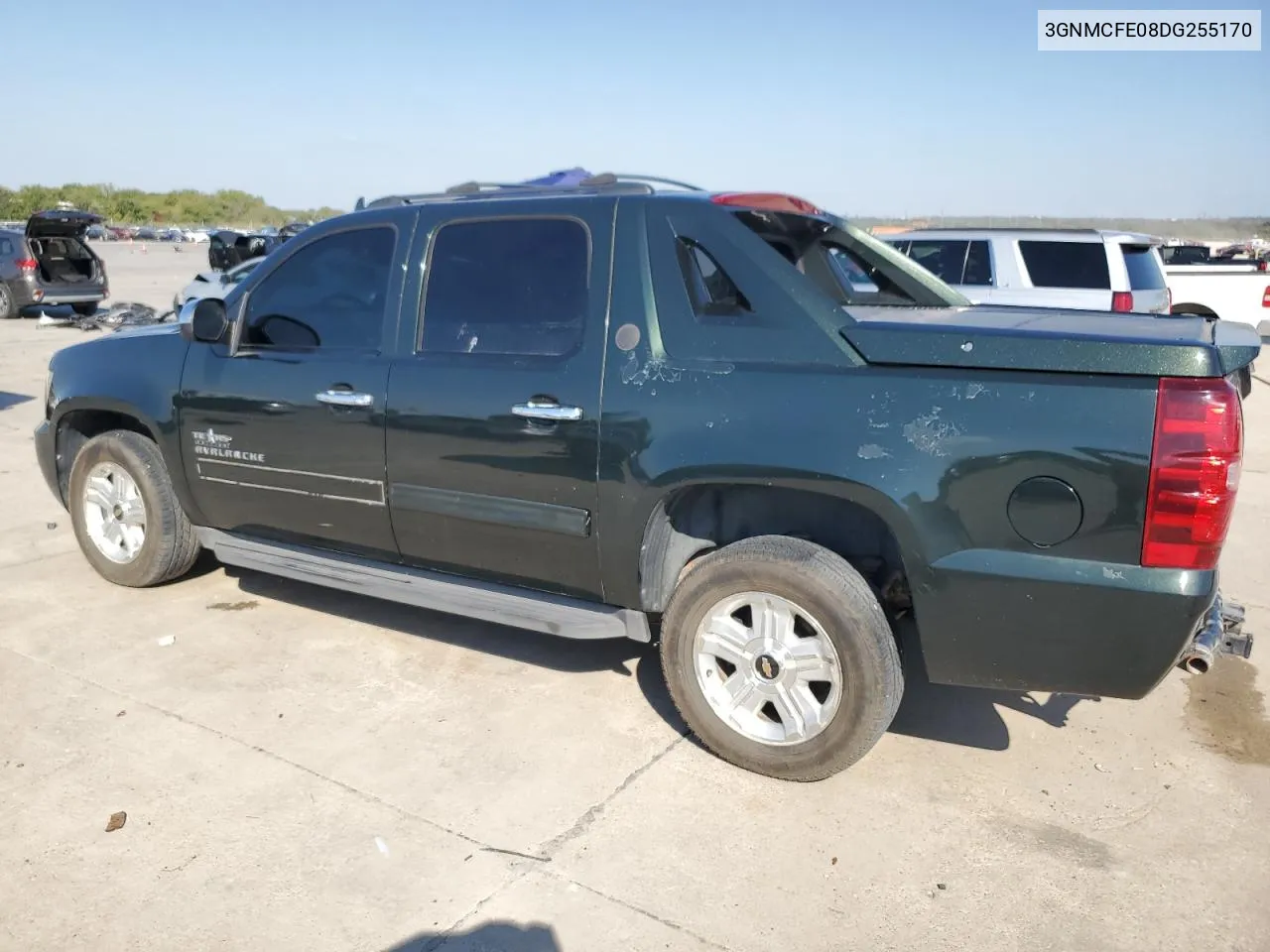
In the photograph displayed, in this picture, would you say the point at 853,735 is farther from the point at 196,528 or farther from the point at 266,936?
the point at 196,528

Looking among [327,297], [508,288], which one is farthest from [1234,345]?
[327,297]

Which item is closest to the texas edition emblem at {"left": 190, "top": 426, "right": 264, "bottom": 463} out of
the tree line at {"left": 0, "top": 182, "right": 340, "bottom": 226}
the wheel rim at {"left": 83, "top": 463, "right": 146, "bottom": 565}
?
the wheel rim at {"left": 83, "top": 463, "right": 146, "bottom": 565}

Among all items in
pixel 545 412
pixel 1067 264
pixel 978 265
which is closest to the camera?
pixel 545 412

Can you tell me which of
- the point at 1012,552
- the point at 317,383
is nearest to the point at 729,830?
the point at 1012,552

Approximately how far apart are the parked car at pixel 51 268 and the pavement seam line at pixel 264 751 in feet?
51.2

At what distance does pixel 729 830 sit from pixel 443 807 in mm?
926

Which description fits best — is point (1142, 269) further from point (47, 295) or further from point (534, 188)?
point (47, 295)

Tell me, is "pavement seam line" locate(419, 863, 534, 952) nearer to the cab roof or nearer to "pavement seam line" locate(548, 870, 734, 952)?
"pavement seam line" locate(548, 870, 734, 952)

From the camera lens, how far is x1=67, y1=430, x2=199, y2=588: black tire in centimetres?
497

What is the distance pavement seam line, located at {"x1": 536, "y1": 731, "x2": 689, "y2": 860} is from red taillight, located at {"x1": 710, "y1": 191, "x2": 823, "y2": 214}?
199 cm

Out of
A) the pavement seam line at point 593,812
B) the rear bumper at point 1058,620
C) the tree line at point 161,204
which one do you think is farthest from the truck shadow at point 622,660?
the tree line at point 161,204

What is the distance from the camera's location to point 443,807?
333 centimetres

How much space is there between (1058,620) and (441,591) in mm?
2280

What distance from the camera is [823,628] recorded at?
10.8 ft
